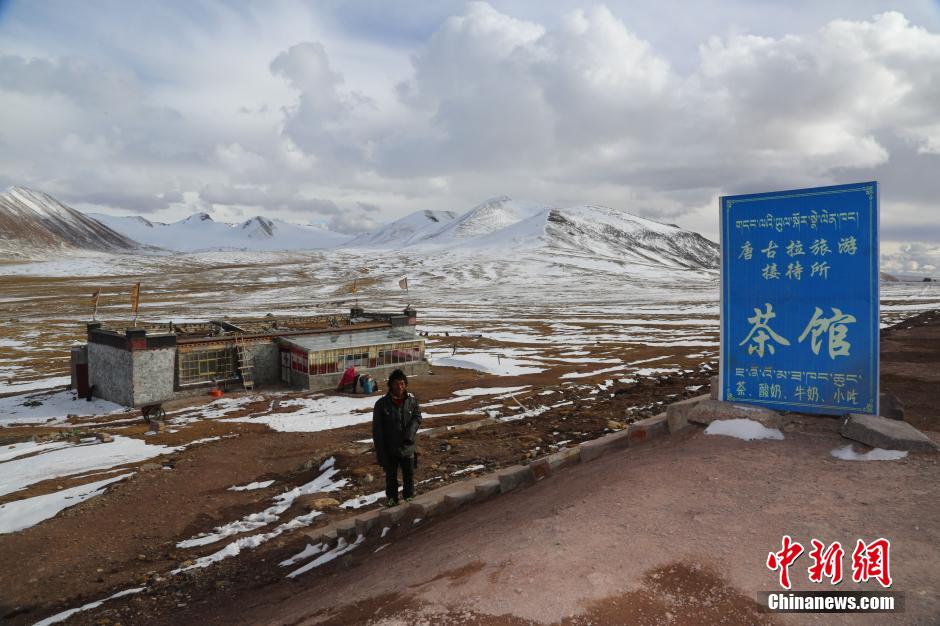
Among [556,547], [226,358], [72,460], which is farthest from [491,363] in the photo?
[556,547]

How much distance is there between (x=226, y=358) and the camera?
115 ft

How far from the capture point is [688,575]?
5.80m

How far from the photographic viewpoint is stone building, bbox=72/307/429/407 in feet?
104

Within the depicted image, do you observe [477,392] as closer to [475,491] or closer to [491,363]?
[491,363]

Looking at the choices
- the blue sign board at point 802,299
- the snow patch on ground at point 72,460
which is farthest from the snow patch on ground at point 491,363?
the blue sign board at point 802,299

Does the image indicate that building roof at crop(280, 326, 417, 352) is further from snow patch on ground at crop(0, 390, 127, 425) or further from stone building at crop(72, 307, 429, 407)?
snow patch on ground at crop(0, 390, 127, 425)

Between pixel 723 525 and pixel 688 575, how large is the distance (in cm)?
122

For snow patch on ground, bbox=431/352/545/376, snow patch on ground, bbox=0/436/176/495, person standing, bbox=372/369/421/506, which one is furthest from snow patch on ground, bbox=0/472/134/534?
snow patch on ground, bbox=431/352/545/376

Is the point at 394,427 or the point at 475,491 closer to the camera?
the point at 394,427

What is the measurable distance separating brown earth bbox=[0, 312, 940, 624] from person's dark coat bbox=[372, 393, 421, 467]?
135cm

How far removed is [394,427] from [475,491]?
187cm

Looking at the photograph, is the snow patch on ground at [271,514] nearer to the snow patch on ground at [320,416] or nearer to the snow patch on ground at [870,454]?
the snow patch on ground at [320,416]

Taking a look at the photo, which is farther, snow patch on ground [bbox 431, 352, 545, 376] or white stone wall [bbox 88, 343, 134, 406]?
snow patch on ground [bbox 431, 352, 545, 376]

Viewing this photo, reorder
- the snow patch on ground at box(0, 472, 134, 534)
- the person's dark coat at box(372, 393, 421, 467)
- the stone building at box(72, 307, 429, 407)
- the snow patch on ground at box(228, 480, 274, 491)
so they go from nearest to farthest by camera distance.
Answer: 1. the person's dark coat at box(372, 393, 421, 467)
2. the snow patch on ground at box(0, 472, 134, 534)
3. the snow patch on ground at box(228, 480, 274, 491)
4. the stone building at box(72, 307, 429, 407)
